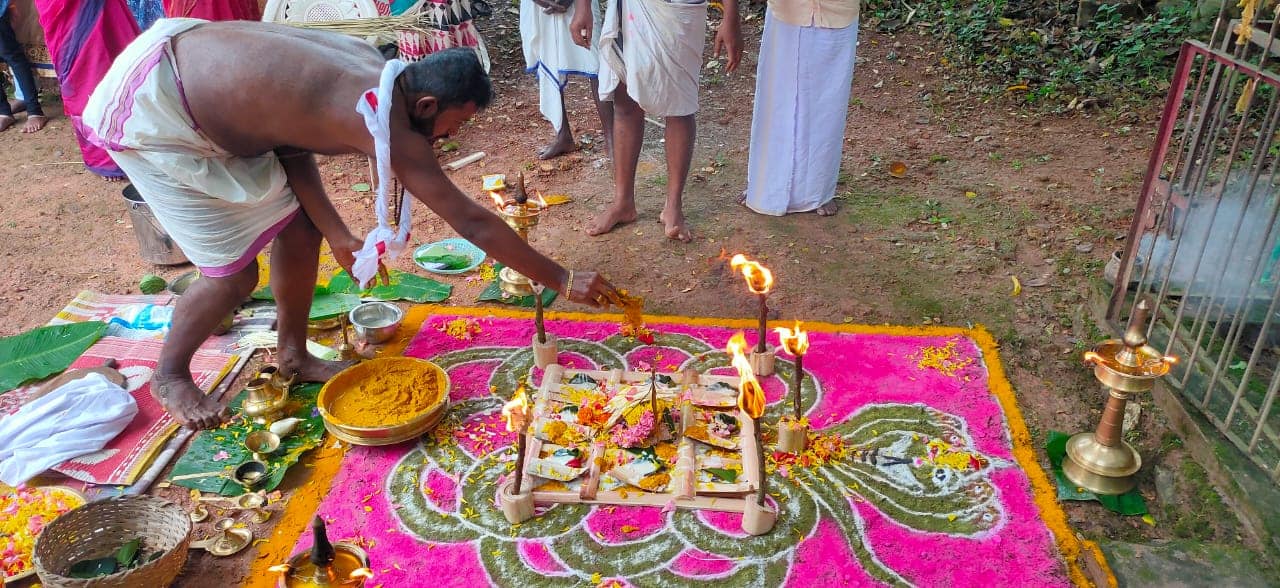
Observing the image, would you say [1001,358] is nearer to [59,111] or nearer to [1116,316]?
[1116,316]

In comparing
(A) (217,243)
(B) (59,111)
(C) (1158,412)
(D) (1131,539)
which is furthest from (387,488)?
(B) (59,111)

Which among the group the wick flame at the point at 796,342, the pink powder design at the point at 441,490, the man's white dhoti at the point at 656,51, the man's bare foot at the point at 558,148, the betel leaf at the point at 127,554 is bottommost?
the pink powder design at the point at 441,490

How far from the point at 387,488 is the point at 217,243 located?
110 centimetres

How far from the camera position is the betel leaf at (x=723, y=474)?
2738mm

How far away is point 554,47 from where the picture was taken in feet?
16.8

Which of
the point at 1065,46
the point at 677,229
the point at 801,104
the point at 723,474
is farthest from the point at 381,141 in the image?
the point at 1065,46

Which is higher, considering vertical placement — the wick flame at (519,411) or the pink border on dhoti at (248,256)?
the pink border on dhoti at (248,256)

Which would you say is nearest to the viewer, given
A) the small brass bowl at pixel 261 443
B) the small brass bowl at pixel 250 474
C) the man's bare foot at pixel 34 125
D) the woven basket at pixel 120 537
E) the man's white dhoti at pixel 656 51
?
the woven basket at pixel 120 537

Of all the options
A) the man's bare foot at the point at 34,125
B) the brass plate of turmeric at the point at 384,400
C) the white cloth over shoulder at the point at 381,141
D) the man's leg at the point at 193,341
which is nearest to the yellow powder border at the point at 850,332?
the brass plate of turmeric at the point at 384,400

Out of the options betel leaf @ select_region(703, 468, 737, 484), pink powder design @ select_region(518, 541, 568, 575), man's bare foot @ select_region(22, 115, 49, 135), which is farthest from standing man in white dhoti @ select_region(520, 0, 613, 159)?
man's bare foot @ select_region(22, 115, 49, 135)

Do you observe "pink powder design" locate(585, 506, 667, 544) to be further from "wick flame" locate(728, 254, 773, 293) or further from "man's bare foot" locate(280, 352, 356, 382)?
"man's bare foot" locate(280, 352, 356, 382)

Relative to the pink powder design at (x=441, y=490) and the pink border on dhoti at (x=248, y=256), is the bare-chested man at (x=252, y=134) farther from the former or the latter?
the pink powder design at (x=441, y=490)

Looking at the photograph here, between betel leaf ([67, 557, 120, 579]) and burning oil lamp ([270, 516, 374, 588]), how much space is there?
0.63 m

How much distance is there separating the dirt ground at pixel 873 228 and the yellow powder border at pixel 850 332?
0.08 m
